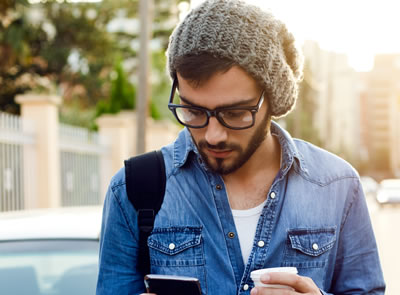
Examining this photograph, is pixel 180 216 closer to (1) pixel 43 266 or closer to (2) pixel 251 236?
(2) pixel 251 236

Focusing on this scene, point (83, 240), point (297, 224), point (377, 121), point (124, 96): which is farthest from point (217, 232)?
point (377, 121)

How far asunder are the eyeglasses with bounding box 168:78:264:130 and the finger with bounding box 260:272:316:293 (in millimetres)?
461

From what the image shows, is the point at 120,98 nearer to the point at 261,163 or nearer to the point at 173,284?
the point at 261,163

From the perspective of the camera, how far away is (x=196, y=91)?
1.70m

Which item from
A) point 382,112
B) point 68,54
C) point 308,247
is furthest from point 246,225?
point 382,112

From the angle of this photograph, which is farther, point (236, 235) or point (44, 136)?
point (44, 136)

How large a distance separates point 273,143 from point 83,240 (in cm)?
107

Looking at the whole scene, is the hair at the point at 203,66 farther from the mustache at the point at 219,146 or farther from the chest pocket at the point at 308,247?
the chest pocket at the point at 308,247

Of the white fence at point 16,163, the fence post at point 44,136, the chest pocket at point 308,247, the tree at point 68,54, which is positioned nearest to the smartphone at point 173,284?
the chest pocket at point 308,247

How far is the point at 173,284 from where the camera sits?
156 centimetres

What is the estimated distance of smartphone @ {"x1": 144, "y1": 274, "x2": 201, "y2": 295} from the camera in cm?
155

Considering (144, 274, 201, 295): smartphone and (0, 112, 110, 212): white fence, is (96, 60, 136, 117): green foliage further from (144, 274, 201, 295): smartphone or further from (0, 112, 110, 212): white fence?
(144, 274, 201, 295): smartphone

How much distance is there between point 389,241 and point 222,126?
10484 mm

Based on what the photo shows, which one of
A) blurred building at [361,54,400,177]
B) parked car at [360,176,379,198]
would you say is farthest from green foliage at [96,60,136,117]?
blurred building at [361,54,400,177]
